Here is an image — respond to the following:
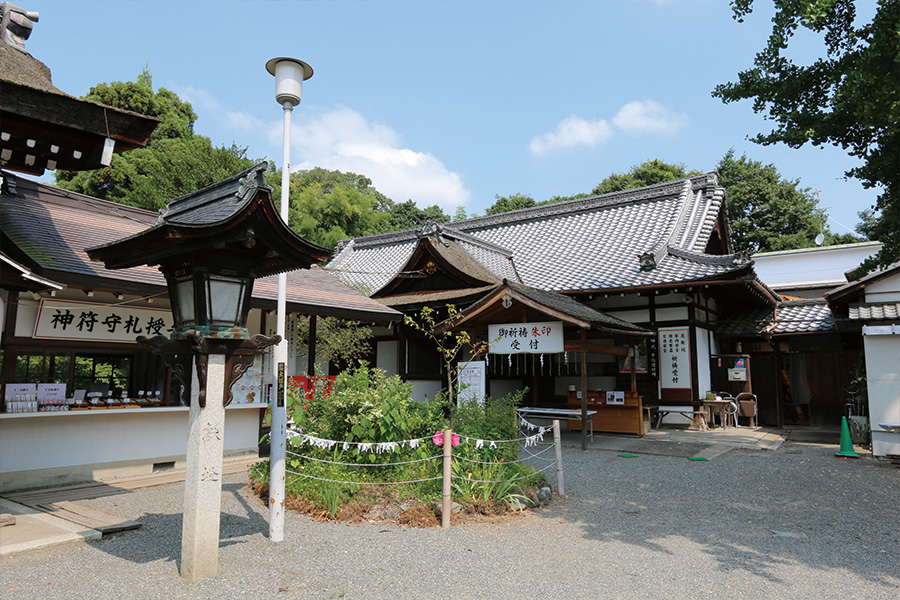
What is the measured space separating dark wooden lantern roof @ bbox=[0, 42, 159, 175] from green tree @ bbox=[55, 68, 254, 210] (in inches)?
523

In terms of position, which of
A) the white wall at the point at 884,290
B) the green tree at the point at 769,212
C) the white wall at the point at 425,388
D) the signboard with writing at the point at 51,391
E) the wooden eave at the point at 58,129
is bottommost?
the white wall at the point at 425,388

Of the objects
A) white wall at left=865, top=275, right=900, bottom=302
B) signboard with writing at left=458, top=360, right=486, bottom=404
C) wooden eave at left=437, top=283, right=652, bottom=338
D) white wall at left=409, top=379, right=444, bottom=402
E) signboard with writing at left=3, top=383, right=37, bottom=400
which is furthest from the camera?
white wall at left=409, top=379, right=444, bottom=402

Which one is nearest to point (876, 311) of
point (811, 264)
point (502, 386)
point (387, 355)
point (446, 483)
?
point (446, 483)

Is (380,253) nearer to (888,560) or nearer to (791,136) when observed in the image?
(791,136)

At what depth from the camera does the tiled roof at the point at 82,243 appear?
24.7 feet

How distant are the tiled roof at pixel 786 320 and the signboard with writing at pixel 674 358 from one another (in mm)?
2543

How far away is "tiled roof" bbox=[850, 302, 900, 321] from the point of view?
1031 cm

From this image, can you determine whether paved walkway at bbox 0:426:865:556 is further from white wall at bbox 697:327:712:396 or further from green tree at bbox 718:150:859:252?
green tree at bbox 718:150:859:252

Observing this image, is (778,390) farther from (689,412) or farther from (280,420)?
(280,420)

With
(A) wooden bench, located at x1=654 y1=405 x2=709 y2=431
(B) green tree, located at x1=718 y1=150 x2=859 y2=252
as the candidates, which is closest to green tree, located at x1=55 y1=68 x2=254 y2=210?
(A) wooden bench, located at x1=654 y1=405 x2=709 y2=431

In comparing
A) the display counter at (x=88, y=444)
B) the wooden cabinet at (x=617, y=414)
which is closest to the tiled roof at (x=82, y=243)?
the display counter at (x=88, y=444)

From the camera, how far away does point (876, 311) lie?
1053 centimetres

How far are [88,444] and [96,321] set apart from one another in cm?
189

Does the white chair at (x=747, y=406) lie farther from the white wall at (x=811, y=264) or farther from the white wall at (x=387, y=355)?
the white wall at (x=387, y=355)
